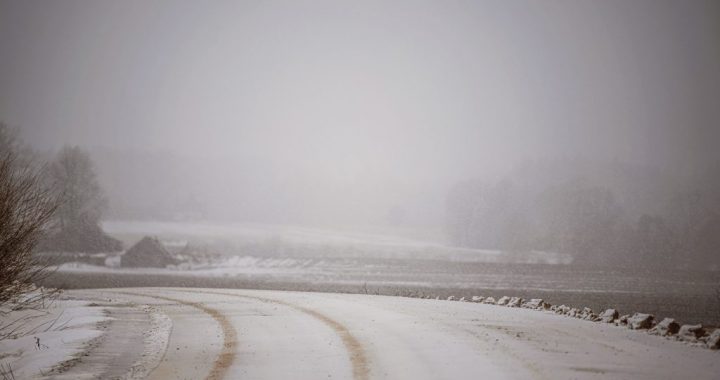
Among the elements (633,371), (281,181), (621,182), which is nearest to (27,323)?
(633,371)

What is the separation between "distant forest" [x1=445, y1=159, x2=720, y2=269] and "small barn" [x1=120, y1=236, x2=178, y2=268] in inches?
1977

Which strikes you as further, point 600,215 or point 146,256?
point 600,215

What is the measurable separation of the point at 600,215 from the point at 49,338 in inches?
2771

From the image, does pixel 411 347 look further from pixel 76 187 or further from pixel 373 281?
pixel 76 187

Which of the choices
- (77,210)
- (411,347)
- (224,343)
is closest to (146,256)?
(77,210)

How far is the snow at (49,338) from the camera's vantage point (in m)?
12.1

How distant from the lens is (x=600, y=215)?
69312mm

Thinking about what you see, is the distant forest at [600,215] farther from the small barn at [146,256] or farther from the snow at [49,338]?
the snow at [49,338]

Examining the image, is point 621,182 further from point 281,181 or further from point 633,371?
point 281,181

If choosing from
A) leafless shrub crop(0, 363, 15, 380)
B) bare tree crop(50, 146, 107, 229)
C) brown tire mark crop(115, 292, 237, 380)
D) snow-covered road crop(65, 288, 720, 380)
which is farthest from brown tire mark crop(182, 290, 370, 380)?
bare tree crop(50, 146, 107, 229)

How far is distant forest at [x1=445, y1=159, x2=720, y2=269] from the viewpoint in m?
62.6

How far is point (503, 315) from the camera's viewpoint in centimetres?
1925

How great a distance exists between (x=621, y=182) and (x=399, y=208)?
2085 inches

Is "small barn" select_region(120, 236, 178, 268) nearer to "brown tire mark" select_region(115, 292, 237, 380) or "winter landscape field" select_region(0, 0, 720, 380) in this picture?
"winter landscape field" select_region(0, 0, 720, 380)
